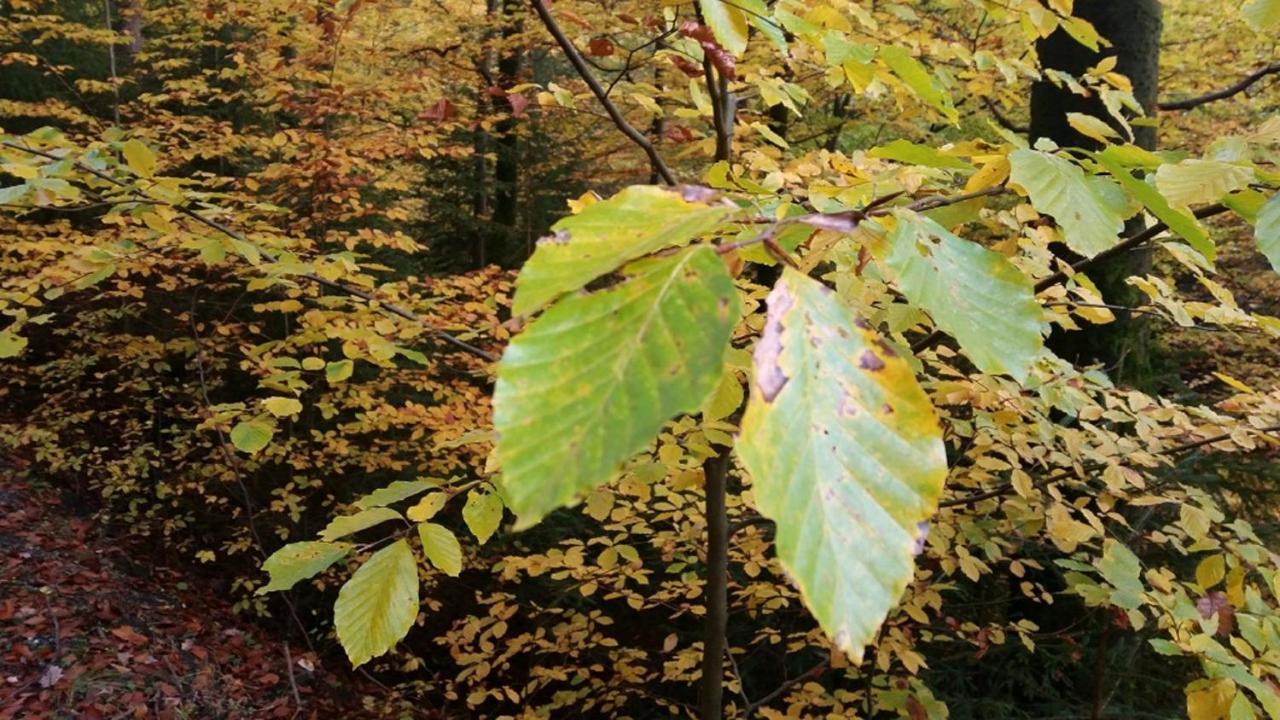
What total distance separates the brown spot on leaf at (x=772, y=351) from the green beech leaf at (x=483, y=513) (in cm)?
88

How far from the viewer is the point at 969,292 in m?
0.58

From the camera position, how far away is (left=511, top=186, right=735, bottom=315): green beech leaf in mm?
412

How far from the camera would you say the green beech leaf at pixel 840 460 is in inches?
14.6

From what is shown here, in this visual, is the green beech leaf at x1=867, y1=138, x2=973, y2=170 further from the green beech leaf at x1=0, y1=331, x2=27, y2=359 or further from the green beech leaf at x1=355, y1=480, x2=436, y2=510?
the green beech leaf at x1=0, y1=331, x2=27, y2=359

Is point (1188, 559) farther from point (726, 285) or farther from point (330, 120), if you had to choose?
point (330, 120)

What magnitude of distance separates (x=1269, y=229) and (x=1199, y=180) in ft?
0.38

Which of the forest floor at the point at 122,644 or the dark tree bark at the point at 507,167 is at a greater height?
the dark tree bark at the point at 507,167

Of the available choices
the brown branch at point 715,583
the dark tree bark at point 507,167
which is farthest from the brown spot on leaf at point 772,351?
the dark tree bark at point 507,167

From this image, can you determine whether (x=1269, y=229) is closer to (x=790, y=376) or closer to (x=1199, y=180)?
(x=1199, y=180)

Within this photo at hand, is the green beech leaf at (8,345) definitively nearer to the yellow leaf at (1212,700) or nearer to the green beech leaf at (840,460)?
the green beech leaf at (840,460)

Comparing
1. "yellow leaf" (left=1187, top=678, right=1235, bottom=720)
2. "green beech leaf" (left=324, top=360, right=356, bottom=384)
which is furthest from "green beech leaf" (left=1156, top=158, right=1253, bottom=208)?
"green beech leaf" (left=324, top=360, right=356, bottom=384)

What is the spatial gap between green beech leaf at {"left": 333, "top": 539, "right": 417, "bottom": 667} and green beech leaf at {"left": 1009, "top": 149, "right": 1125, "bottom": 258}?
2.99 ft

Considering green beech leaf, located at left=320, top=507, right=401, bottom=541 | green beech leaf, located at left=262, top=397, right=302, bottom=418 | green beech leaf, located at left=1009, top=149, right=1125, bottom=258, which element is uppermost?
green beech leaf, located at left=1009, top=149, right=1125, bottom=258

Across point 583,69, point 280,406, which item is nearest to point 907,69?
point 583,69
